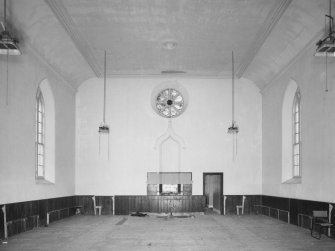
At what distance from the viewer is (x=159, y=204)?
20.3m

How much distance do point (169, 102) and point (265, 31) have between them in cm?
775

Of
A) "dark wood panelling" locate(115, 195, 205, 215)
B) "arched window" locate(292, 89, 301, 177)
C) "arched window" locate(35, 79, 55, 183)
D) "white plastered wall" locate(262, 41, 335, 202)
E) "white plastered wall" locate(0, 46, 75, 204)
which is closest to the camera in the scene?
"white plastered wall" locate(0, 46, 75, 204)

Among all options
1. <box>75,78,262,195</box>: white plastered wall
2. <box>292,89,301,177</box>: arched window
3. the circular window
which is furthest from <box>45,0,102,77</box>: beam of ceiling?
<box>292,89,301,177</box>: arched window

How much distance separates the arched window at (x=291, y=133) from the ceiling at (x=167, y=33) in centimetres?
126

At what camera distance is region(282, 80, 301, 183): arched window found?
1653 cm

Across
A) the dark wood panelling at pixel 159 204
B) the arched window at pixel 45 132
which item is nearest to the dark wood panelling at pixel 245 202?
the dark wood panelling at pixel 159 204

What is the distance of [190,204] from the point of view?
2025cm

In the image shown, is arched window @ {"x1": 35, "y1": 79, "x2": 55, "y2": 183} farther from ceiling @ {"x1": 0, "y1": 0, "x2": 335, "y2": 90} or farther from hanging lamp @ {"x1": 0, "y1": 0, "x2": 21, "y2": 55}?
hanging lamp @ {"x1": 0, "y1": 0, "x2": 21, "y2": 55}

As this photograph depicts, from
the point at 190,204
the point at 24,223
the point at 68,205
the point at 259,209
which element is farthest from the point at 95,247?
the point at 259,209

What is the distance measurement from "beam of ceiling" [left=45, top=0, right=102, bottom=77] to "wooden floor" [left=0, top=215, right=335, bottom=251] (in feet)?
21.8

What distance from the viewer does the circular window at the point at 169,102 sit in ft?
68.3

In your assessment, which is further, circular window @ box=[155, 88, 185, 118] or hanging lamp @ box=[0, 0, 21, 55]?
circular window @ box=[155, 88, 185, 118]

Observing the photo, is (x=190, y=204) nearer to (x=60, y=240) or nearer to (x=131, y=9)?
(x=60, y=240)

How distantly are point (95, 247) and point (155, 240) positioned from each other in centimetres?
190
